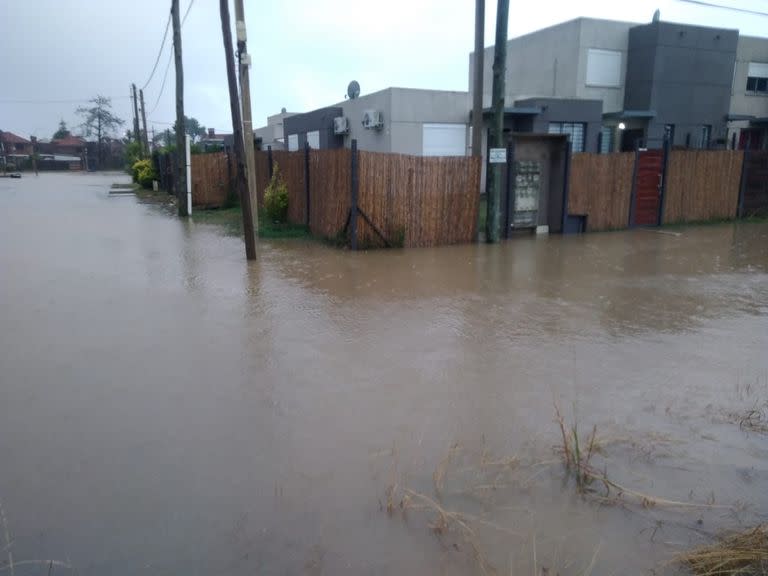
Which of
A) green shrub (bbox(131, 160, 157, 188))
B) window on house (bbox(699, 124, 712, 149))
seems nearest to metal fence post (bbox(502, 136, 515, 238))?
window on house (bbox(699, 124, 712, 149))

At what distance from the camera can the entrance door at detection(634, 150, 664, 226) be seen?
575 inches

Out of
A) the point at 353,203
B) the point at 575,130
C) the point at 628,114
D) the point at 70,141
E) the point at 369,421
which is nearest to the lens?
the point at 369,421

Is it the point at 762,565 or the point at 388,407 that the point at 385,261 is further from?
the point at 762,565

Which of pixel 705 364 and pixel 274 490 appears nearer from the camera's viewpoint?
pixel 274 490

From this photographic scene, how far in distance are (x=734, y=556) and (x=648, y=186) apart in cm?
1356

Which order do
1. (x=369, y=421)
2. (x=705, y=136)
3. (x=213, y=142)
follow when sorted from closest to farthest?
(x=369, y=421)
(x=705, y=136)
(x=213, y=142)

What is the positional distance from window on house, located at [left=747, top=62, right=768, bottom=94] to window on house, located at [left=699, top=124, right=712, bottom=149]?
12.9ft

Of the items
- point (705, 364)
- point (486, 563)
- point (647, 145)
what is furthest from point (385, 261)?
point (647, 145)

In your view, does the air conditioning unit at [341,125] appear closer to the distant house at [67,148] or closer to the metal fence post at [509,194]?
the metal fence post at [509,194]

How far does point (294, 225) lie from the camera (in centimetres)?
1449

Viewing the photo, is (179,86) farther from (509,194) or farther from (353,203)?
(509,194)

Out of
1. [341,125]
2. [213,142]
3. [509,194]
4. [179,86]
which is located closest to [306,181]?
[509,194]

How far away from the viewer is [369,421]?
430cm

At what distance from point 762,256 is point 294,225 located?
9.96 meters
